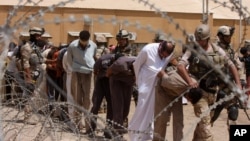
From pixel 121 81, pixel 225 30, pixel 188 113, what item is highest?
pixel 225 30

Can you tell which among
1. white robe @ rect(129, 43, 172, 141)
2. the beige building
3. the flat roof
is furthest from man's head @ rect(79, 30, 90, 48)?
the flat roof

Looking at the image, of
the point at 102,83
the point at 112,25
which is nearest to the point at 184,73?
the point at 102,83

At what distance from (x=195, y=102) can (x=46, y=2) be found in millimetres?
16418

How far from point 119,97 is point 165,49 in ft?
4.39

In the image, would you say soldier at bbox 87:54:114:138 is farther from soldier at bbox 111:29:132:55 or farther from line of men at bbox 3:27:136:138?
soldier at bbox 111:29:132:55

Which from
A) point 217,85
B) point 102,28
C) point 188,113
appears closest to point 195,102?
point 217,85

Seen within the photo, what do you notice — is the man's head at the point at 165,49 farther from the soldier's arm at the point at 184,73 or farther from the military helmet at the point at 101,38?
the military helmet at the point at 101,38

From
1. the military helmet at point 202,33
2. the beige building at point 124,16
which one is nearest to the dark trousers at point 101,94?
the military helmet at point 202,33

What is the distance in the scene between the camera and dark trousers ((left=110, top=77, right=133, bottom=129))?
7441mm

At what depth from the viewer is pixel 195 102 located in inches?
243

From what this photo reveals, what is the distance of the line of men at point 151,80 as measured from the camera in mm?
6031

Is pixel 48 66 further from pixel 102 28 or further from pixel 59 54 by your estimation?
pixel 102 28

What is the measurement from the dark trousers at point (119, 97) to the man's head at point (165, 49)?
3.65 ft

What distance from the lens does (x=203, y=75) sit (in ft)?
19.9
